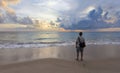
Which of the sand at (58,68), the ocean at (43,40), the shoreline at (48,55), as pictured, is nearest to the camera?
the sand at (58,68)

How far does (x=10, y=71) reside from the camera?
8.99m

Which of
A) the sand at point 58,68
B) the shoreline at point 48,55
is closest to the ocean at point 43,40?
the shoreline at point 48,55

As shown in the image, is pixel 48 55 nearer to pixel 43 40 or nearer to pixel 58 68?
pixel 58 68

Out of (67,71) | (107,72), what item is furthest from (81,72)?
(107,72)

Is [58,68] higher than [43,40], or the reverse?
[58,68]

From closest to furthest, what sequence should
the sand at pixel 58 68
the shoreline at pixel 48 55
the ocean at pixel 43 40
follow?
the sand at pixel 58 68 < the shoreline at pixel 48 55 < the ocean at pixel 43 40

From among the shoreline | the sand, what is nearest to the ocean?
Result: the shoreline

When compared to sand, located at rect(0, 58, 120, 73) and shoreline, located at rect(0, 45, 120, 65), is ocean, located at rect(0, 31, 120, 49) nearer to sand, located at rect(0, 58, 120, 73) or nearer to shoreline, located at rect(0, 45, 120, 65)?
shoreline, located at rect(0, 45, 120, 65)

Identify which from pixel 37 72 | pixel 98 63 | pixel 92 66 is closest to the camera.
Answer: pixel 37 72

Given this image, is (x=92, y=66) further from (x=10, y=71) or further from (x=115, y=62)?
(x=10, y=71)

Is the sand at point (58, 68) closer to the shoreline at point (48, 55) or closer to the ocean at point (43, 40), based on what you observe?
the shoreline at point (48, 55)

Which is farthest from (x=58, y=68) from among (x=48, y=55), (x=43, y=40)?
(x=43, y=40)

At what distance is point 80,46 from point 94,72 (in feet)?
9.10

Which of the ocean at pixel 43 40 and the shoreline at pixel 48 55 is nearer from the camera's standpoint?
the shoreline at pixel 48 55
